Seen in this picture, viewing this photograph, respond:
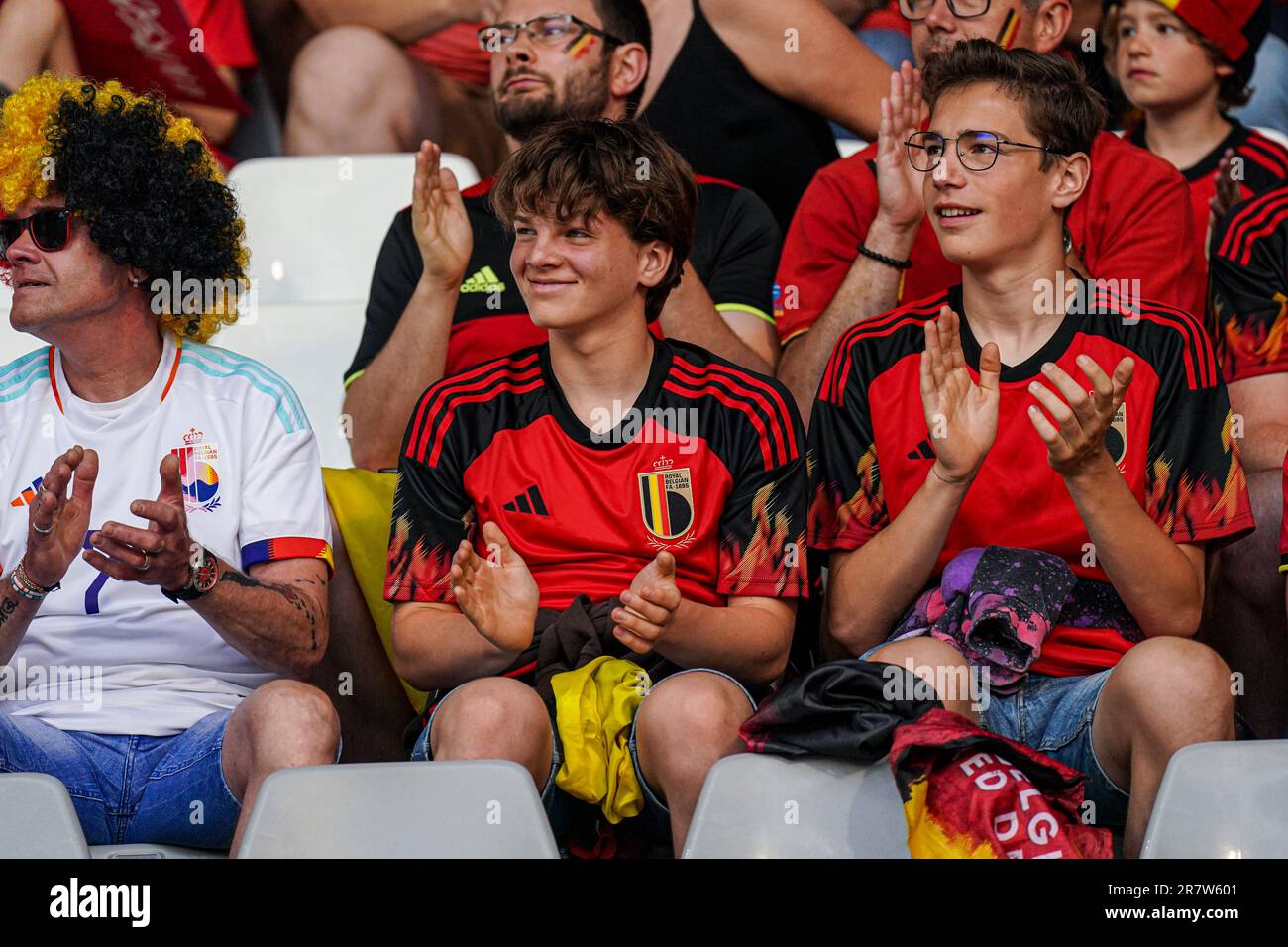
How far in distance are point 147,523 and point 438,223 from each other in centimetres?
76

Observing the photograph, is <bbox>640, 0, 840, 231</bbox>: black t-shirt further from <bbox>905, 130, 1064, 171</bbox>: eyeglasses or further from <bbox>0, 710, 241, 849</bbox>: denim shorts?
<bbox>0, 710, 241, 849</bbox>: denim shorts

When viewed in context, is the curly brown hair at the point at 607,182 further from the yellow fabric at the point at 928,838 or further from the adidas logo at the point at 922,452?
the yellow fabric at the point at 928,838

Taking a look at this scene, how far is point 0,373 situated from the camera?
232cm

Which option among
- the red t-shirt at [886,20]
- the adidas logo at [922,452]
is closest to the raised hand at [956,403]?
the adidas logo at [922,452]

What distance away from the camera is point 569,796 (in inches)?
80.0

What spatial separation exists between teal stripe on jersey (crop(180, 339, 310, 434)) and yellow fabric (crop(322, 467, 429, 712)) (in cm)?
19

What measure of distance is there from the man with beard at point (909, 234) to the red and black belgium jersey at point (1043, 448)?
26 cm

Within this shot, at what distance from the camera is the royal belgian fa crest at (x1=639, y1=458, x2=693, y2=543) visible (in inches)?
84.5

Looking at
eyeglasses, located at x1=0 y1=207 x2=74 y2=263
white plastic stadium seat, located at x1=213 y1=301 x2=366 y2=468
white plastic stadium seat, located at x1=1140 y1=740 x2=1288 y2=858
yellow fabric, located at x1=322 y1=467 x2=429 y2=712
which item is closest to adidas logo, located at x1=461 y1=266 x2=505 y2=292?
white plastic stadium seat, located at x1=213 y1=301 x2=366 y2=468

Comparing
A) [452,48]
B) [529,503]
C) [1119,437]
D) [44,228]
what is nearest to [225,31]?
[452,48]

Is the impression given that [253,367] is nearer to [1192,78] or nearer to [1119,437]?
[1119,437]

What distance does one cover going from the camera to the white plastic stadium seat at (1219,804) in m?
1.74
